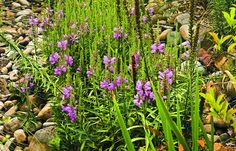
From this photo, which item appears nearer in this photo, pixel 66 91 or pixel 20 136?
pixel 66 91

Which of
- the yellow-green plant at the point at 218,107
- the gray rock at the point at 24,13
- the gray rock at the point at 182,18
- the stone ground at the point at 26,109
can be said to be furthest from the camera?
the gray rock at the point at 24,13

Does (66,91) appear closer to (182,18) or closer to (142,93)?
(142,93)

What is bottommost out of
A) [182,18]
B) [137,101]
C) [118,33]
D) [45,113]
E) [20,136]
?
[20,136]

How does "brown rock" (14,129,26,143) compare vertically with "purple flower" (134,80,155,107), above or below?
below

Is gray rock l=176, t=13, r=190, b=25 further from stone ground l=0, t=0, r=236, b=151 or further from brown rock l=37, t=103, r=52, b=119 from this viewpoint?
brown rock l=37, t=103, r=52, b=119

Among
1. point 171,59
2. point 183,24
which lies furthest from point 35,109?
point 183,24

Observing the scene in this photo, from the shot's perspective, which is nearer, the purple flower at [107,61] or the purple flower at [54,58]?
the purple flower at [107,61]

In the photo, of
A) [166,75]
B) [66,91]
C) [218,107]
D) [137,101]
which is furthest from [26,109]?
[218,107]

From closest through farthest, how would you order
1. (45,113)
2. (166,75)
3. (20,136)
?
(166,75) < (20,136) < (45,113)

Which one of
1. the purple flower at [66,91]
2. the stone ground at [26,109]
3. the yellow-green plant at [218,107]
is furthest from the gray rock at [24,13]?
the yellow-green plant at [218,107]

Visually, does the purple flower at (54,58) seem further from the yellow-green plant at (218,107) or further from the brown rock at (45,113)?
the yellow-green plant at (218,107)

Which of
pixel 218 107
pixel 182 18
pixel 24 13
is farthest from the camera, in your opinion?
pixel 24 13

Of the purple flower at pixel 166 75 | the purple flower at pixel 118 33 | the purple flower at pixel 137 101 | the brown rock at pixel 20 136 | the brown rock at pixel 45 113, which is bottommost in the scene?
the brown rock at pixel 20 136

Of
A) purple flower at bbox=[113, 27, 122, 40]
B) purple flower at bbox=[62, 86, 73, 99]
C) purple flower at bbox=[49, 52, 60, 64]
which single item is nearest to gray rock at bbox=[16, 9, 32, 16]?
purple flower at bbox=[49, 52, 60, 64]
